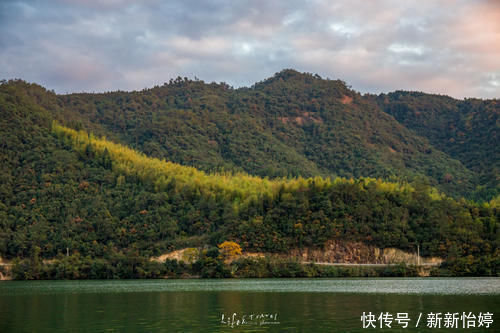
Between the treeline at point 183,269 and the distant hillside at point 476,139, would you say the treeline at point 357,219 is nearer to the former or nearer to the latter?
the treeline at point 183,269

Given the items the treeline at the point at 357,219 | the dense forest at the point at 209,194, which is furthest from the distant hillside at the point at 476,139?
the treeline at the point at 357,219

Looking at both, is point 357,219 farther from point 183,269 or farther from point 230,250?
point 183,269

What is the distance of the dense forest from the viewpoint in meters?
87.2

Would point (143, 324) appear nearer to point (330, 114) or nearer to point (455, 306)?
point (455, 306)

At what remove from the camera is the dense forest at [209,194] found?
8725cm

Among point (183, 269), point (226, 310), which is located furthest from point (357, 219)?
point (226, 310)

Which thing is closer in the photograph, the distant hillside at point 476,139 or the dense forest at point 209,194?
the dense forest at point 209,194

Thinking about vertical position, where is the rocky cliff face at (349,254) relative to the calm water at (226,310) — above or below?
below

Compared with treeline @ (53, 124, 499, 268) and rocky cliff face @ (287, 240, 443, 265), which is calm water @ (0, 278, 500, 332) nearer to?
treeline @ (53, 124, 499, 268)

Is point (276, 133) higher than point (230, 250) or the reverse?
higher

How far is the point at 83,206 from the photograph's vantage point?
104 meters

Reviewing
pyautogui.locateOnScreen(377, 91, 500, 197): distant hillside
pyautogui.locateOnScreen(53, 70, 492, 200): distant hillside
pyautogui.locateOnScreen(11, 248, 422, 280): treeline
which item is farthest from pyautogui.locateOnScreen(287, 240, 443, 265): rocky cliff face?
pyautogui.locateOnScreen(377, 91, 500, 197): distant hillside

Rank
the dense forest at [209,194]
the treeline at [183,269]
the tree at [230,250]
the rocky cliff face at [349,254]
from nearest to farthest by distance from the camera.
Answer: the treeline at [183,269] < the tree at [230,250] < the dense forest at [209,194] < the rocky cliff face at [349,254]

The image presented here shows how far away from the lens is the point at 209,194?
4072 inches
